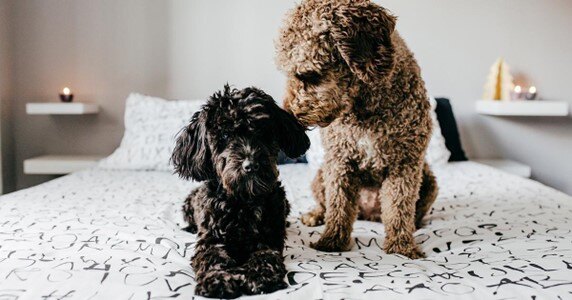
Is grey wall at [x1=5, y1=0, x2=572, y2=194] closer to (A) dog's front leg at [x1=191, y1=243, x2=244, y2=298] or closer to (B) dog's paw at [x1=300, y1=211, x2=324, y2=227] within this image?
(B) dog's paw at [x1=300, y1=211, x2=324, y2=227]

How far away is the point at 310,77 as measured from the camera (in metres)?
1.38

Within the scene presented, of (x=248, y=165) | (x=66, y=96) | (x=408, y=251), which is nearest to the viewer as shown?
(x=248, y=165)

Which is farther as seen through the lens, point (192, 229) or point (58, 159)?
point (58, 159)

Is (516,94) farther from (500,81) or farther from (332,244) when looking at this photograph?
(332,244)

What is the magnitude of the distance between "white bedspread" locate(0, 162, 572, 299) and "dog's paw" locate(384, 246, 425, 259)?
0.04 meters

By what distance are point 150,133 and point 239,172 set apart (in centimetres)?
196

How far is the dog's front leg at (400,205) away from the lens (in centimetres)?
152

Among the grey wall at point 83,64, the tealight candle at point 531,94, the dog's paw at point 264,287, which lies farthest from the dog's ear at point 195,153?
the tealight candle at point 531,94

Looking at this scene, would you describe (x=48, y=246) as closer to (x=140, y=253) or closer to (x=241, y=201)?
(x=140, y=253)

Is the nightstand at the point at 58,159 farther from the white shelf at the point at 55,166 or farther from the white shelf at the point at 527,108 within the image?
the white shelf at the point at 527,108

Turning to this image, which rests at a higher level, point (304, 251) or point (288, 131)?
point (288, 131)

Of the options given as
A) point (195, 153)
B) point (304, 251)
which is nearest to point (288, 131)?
point (195, 153)

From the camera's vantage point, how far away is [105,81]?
363 centimetres

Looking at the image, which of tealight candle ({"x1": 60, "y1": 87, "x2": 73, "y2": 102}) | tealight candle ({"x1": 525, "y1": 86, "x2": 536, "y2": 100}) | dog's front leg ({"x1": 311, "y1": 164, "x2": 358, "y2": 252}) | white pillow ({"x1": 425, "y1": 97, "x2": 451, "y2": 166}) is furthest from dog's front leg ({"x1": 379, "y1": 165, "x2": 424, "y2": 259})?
tealight candle ({"x1": 60, "y1": 87, "x2": 73, "y2": 102})
